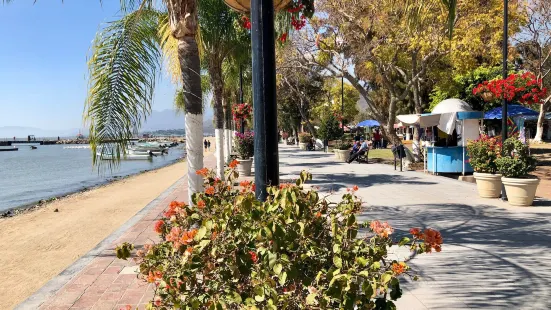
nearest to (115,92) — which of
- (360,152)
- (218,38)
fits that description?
(218,38)

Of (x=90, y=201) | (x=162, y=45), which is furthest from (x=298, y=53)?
(x=162, y=45)

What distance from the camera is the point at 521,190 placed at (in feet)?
25.1

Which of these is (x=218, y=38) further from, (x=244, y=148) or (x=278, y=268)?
(x=278, y=268)

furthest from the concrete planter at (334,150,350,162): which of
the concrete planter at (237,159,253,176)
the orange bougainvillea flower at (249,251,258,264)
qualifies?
the orange bougainvillea flower at (249,251,258,264)

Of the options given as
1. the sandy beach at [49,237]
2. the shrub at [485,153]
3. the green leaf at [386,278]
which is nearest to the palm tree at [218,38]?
the sandy beach at [49,237]

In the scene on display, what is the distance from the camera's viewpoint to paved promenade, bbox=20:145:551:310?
3.73 m

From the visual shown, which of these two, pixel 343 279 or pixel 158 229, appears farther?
pixel 158 229

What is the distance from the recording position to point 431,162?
45.5ft

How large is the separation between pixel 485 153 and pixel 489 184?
72 centimetres

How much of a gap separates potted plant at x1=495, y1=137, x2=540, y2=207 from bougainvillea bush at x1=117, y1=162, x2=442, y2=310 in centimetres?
713

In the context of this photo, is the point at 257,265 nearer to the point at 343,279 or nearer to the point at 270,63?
the point at 343,279

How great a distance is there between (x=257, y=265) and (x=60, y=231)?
1034 cm

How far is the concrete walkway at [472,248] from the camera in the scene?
12.1 ft

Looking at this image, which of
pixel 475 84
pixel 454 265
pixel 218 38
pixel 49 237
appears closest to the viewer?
pixel 454 265
